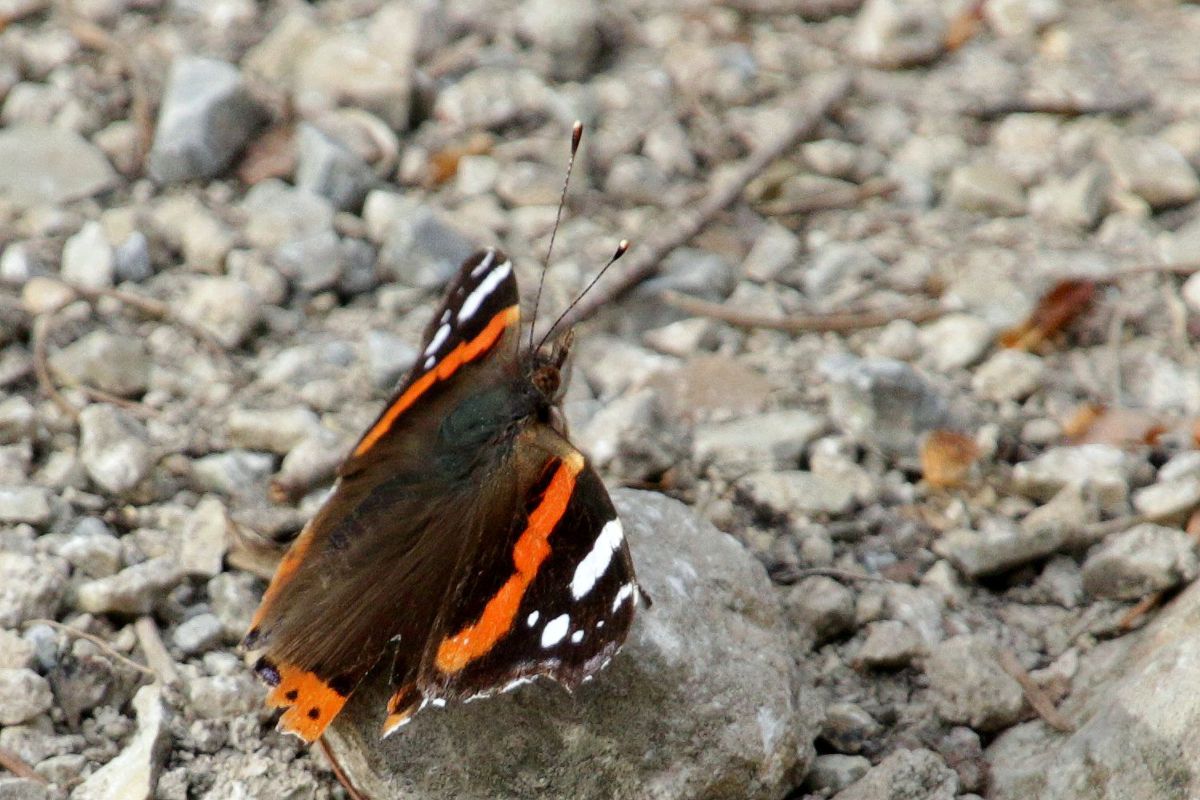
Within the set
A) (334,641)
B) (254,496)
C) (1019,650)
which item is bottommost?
(1019,650)

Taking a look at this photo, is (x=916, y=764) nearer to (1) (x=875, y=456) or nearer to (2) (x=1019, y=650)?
(2) (x=1019, y=650)

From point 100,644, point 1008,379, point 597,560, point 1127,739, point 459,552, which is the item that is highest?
point 597,560

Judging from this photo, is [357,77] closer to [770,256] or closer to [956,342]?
[770,256]

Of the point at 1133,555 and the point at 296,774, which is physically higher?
the point at 296,774

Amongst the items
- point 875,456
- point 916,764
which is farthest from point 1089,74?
point 916,764

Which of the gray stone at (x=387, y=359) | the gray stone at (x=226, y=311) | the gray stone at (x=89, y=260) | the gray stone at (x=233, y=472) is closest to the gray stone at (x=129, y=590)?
the gray stone at (x=233, y=472)

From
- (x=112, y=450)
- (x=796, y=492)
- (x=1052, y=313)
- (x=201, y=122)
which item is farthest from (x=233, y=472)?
(x=1052, y=313)
